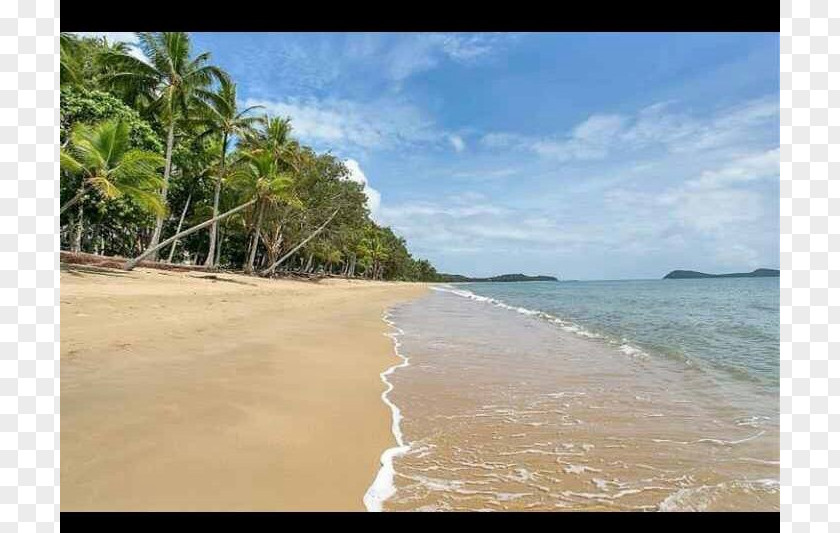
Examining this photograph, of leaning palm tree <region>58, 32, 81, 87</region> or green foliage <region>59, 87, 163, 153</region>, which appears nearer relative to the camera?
leaning palm tree <region>58, 32, 81, 87</region>

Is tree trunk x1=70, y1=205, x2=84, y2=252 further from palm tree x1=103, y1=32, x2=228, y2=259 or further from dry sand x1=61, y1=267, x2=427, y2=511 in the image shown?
dry sand x1=61, y1=267, x2=427, y2=511

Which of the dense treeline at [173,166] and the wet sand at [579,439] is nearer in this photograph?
the wet sand at [579,439]

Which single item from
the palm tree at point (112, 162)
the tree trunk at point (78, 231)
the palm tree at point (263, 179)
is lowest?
the tree trunk at point (78, 231)

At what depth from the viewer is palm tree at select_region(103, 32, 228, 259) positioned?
21094mm

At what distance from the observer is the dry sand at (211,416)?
257 centimetres

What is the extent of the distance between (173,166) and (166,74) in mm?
9982

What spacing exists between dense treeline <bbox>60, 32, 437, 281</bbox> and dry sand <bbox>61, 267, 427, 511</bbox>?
7995 mm

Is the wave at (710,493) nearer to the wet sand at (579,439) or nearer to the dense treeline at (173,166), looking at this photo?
the wet sand at (579,439)

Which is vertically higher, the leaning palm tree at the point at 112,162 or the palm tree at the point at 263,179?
the palm tree at the point at 263,179

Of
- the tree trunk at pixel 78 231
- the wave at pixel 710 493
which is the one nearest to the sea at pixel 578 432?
the wave at pixel 710 493

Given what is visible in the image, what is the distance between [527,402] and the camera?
507 centimetres

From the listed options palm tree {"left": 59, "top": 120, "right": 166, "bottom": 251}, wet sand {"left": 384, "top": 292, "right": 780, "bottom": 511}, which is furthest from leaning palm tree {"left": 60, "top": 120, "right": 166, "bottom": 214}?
wet sand {"left": 384, "top": 292, "right": 780, "bottom": 511}
